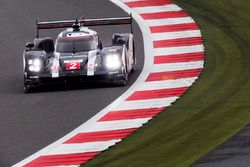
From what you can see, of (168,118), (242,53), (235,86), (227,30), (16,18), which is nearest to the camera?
(168,118)

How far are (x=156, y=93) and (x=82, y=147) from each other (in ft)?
15.0

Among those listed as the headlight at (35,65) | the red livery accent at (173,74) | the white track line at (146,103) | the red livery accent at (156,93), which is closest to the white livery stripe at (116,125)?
the white track line at (146,103)

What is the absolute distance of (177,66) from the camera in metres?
29.0

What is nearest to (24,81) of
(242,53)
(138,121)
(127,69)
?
(127,69)

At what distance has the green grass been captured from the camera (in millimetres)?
21078

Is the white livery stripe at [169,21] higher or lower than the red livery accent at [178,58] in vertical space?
higher

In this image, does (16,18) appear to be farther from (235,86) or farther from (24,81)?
(235,86)

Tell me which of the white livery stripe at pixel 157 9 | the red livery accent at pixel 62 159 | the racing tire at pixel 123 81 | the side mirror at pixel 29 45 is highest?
the white livery stripe at pixel 157 9

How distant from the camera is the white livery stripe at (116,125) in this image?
23547 mm

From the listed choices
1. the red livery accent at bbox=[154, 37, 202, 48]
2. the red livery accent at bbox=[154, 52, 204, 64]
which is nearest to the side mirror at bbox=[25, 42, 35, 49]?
the red livery accent at bbox=[154, 52, 204, 64]

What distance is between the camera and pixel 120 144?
874 inches

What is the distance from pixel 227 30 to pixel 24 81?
7934 millimetres

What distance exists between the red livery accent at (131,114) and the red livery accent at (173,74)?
3.13 meters

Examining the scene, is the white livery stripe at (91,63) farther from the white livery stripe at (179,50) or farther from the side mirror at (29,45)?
the white livery stripe at (179,50)
